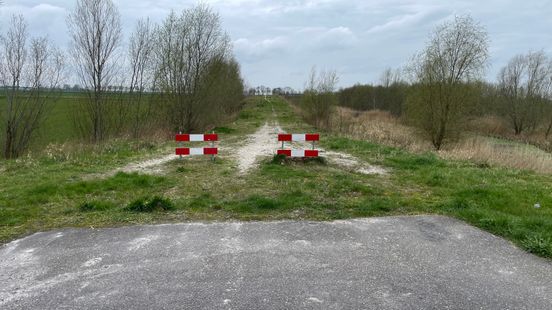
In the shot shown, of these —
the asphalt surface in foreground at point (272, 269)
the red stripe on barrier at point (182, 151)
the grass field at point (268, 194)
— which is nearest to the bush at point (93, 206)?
the grass field at point (268, 194)

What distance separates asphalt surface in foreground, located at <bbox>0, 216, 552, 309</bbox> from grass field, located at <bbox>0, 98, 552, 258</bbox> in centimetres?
54

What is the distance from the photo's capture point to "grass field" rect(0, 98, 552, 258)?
220 inches

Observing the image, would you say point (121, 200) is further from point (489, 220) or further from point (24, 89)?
point (24, 89)

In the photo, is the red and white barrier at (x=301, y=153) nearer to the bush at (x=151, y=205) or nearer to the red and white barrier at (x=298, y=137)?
the red and white barrier at (x=298, y=137)

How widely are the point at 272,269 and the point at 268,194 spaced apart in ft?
10.7

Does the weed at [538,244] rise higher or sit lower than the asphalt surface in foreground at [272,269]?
higher

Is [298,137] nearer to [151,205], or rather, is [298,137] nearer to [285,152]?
[285,152]

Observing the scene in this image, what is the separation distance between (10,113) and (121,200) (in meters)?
11.5

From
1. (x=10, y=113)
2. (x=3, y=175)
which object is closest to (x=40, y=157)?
(x=3, y=175)

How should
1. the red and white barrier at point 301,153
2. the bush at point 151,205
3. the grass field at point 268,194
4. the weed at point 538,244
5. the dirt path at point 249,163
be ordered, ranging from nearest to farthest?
the weed at point 538,244 → the grass field at point 268,194 → the bush at point 151,205 → the dirt path at point 249,163 → the red and white barrier at point 301,153

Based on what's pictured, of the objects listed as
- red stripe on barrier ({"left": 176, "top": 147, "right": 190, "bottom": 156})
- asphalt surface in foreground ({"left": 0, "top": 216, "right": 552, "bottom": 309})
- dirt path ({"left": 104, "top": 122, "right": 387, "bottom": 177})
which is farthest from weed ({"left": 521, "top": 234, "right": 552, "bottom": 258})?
red stripe on barrier ({"left": 176, "top": 147, "right": 190, "bottom": 156})

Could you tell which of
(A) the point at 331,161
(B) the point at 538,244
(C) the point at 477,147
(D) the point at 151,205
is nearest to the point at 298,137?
(A) the point at 331,161

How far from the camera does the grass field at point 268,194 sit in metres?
5.59

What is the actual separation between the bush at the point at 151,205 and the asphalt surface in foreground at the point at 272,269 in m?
0.85
